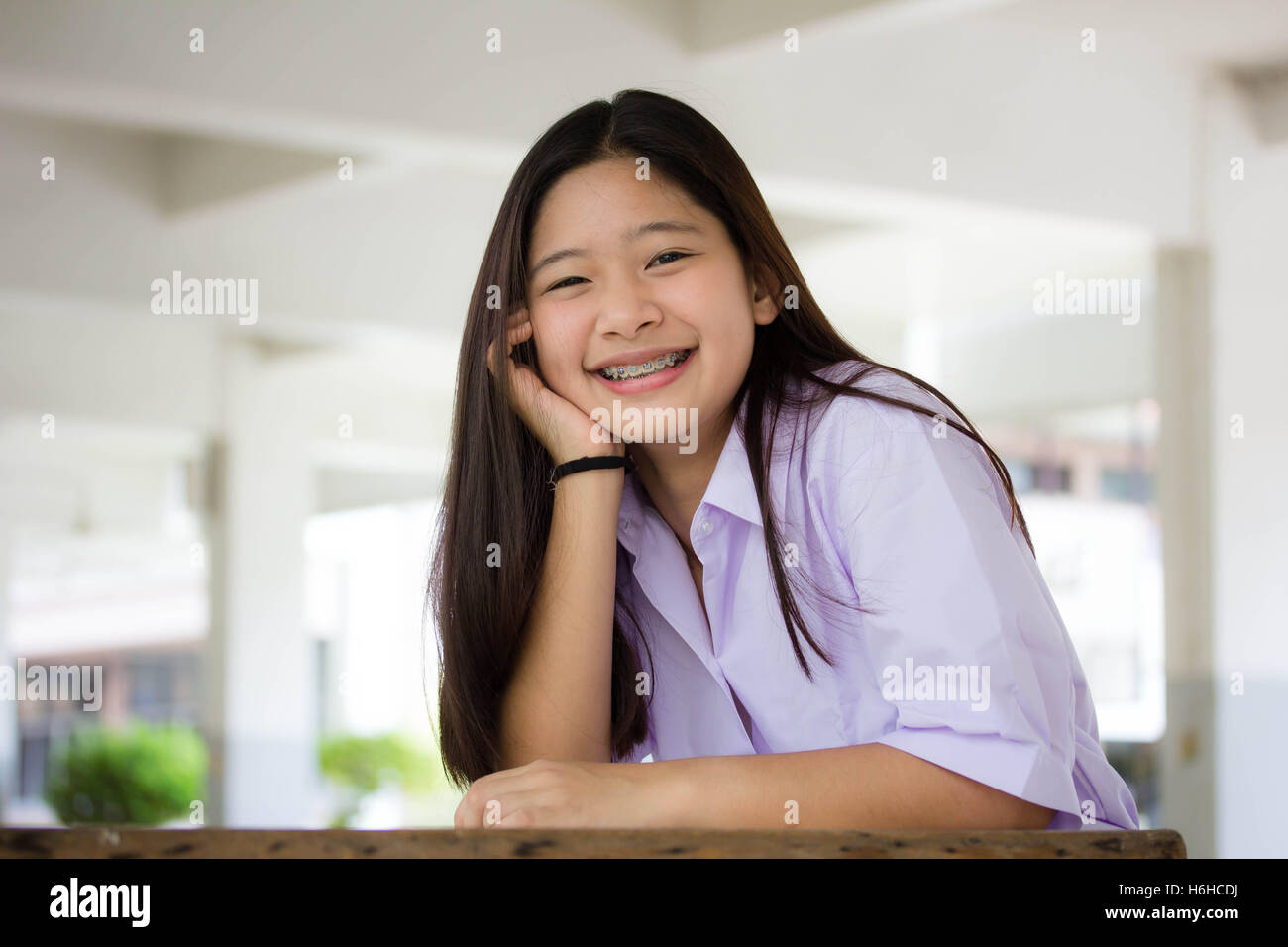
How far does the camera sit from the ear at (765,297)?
1758 millimetres

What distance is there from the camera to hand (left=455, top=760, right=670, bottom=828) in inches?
47.6

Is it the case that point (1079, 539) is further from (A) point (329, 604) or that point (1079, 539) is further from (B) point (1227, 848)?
(A) point (329, 604)

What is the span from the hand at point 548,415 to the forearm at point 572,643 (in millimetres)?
41

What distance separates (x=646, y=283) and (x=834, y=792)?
26.9 inches

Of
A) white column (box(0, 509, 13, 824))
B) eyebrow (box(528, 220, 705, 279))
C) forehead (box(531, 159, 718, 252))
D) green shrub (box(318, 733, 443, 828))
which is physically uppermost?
forehead (box(531, 159, 718, 252))

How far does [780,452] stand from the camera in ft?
5.24

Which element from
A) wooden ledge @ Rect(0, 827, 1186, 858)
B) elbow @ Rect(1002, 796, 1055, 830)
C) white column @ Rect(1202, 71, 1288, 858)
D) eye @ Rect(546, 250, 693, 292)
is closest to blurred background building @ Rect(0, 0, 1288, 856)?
white column @ Rect(1202, 71, 1288, 858)

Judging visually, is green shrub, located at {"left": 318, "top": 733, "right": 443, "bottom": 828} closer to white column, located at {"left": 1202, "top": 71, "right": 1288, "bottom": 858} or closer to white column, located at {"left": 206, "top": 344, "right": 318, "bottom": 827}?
white column, located at {"left": 206, "top": 344, "right": 318, "bottom": 827}

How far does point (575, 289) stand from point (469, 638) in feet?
1.47

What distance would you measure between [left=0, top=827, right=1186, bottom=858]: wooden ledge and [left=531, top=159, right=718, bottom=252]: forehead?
1027mm

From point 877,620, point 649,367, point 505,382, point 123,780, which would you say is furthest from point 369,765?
point 877,620

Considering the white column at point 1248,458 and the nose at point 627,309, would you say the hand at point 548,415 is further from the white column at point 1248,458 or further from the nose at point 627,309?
the white column at point 1248,458

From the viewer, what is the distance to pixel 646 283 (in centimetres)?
169
